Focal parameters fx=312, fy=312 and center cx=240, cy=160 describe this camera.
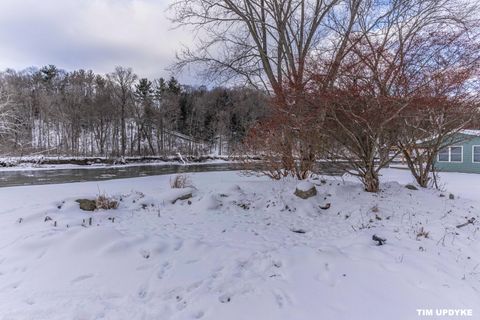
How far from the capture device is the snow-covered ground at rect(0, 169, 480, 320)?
273 cm

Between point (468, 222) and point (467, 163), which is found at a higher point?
point (467, 163)

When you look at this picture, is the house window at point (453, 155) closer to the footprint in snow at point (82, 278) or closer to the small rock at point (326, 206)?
the small rock at point (326, 206)

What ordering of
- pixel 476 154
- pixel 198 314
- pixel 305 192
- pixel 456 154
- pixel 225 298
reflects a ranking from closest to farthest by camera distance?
pixel 198 314 < pixel 225 298 < pixel 305 192 < pixel 476 154 < pixel 456 154

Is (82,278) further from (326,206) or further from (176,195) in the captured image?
(326,206)

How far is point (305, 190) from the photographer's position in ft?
21.5

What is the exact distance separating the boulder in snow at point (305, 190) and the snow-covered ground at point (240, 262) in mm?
397

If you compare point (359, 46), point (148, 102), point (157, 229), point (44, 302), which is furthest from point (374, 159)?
point (148, 102)

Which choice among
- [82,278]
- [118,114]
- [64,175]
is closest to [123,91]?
[118,114]

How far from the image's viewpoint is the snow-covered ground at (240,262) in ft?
8.96

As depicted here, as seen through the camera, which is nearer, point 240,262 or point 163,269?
point 163,269

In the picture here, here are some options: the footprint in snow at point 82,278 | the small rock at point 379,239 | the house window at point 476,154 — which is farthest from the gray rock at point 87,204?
the house window at point 476,154

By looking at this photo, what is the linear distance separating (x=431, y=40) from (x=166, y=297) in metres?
7.25

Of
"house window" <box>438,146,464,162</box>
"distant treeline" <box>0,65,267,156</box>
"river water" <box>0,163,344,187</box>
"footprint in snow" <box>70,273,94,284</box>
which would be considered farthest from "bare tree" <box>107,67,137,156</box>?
"footprint in snow" <box>70,273,94,284</box>

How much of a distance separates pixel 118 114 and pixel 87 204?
3622cm
